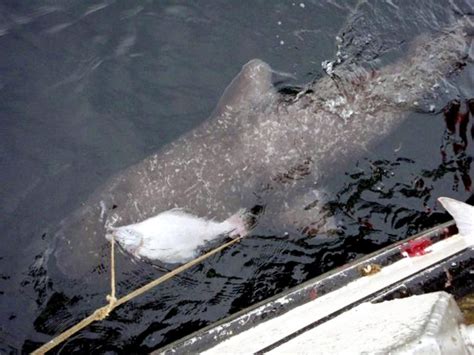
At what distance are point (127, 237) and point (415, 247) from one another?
238 centimetres

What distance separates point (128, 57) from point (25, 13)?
117 cm

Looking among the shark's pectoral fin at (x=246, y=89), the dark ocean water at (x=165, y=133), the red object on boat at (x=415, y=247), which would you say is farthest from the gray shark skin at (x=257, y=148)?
the red object on boat at (x=415, y=247)

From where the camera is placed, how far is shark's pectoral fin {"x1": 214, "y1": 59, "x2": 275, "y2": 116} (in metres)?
5.22

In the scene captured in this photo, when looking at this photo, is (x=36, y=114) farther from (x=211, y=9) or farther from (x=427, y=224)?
(x=427, y=224)

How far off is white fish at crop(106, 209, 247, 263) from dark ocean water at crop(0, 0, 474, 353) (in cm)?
19

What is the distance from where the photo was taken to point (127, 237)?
4.80 m

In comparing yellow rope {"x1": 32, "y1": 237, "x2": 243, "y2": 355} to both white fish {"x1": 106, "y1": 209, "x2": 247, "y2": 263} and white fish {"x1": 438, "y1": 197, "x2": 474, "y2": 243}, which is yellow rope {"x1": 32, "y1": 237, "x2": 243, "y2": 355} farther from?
white fish {"x1": 438, "y1": 197, "x2": 474, "y2": 243}

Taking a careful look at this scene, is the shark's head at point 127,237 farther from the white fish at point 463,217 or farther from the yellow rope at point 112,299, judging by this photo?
the white fish at point 463,217

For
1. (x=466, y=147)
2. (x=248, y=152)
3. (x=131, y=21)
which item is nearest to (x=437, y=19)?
(x=466, y=147)

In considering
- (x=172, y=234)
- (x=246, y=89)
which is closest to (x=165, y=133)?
(x=246, y=89)

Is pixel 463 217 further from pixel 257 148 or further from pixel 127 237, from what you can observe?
pixel 127 237

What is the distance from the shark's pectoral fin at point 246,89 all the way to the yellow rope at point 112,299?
1258 millimetres

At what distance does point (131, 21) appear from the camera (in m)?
5.80

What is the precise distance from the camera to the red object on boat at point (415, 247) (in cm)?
420
